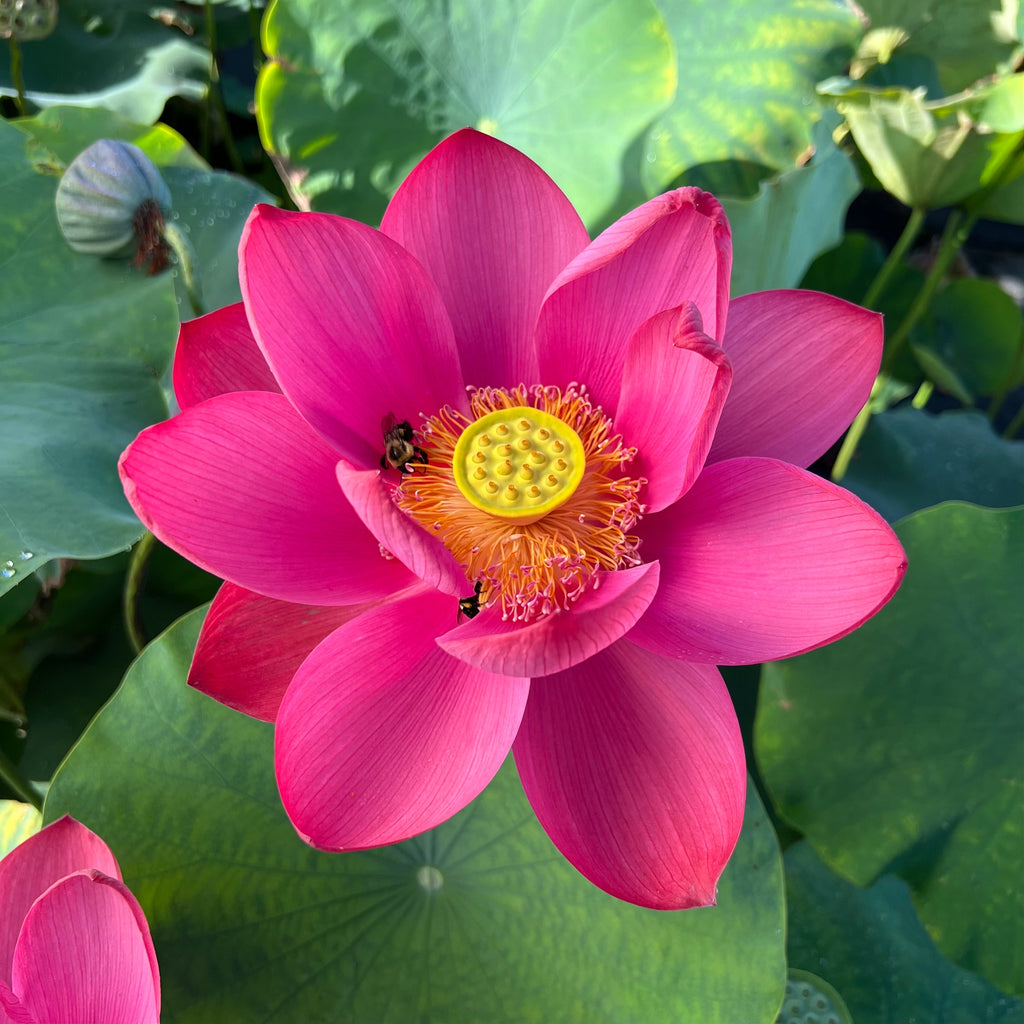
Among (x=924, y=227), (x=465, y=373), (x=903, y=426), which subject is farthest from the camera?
(x=924, y=227)

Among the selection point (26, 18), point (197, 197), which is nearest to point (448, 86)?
point (197, 197)

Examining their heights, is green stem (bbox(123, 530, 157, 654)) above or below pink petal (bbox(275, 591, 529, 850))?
below

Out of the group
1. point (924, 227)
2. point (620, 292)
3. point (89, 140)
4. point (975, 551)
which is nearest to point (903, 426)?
point (975, 551)

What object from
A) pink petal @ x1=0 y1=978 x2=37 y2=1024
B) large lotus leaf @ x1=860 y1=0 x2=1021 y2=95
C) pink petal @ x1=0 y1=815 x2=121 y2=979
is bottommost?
pink petal @ x1=0 y1=815 x2=121 y2=979

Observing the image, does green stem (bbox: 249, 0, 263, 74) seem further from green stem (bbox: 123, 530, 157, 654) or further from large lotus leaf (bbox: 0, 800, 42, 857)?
large lotus leaf (bbox: 0, 800, 42, 857)

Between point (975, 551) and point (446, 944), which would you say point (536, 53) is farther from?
point (446, 944)

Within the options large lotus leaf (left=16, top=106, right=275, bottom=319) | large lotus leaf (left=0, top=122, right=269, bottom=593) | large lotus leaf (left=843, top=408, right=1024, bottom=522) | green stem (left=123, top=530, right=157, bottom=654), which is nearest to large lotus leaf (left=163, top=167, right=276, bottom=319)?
large lotus leaf (left=16, top=106, right=275, bottom=319)

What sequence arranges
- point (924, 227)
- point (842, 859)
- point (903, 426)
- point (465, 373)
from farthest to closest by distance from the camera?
1. point (924, 227)
2. point (903, 426)
3. point (842, 859)
4. point (465, 373)

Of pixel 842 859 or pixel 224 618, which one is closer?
pixel 224 618
